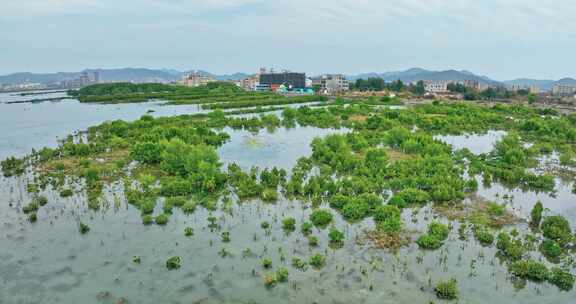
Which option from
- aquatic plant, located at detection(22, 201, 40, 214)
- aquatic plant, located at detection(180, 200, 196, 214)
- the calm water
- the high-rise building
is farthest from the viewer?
the high-rise building

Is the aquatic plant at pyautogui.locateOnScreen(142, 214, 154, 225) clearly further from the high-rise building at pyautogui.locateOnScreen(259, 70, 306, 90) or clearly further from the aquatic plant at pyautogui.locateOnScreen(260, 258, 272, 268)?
the high-rise building at pyautogui.locateOnScreen(259, 70, 306, 90)

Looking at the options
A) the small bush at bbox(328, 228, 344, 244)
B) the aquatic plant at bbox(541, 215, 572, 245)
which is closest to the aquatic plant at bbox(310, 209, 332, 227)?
the small bush at bbox(328, 228, 344, 244)

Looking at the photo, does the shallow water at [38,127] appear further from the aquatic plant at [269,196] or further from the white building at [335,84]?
the white building at [335,84]

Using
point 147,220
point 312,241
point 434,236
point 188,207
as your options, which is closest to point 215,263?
point 312,241

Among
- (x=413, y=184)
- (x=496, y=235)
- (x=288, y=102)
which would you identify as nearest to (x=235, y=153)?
(x=413, y=184)

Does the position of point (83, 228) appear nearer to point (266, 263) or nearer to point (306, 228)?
point (266, 263)

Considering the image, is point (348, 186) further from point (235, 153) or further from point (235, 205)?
point (235, 153)

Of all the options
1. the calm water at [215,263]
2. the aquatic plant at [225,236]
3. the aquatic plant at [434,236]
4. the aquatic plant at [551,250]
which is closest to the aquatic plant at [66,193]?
the calm water at [215,263]
